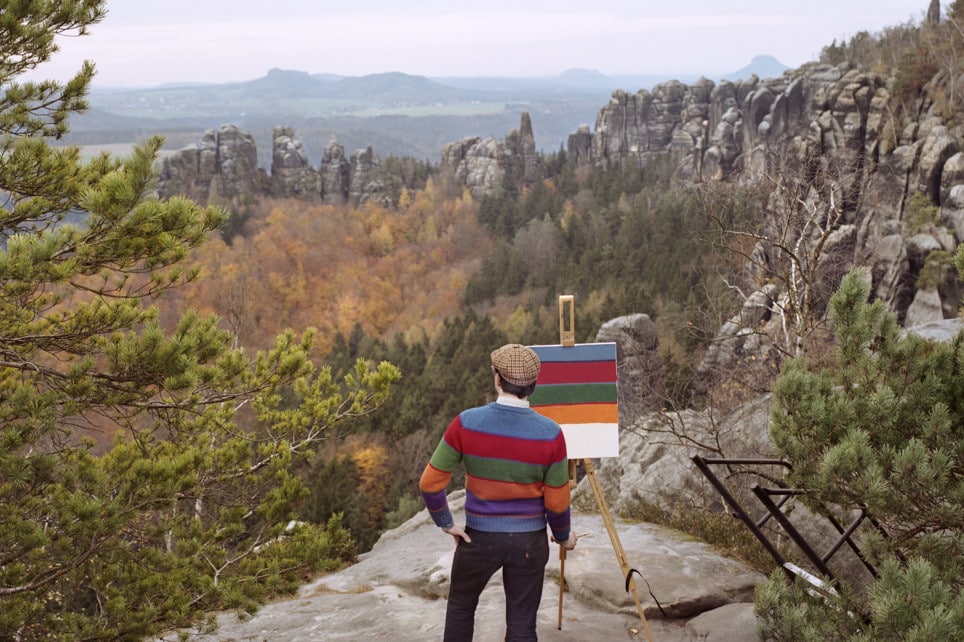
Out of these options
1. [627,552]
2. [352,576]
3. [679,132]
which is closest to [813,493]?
[627,552]

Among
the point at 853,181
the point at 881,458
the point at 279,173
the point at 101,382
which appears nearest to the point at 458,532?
the point at 881,458

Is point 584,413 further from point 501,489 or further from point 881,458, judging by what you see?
point 881,458

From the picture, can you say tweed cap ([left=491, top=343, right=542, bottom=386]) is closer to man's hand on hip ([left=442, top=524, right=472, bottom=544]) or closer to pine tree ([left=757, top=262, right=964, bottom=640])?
man's hand on hip ([left=442, top=524, right=472, bottom=544])

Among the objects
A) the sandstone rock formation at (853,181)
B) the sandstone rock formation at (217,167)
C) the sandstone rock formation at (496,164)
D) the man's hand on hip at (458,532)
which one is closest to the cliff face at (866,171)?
the sandstone rock formation at (853,181)

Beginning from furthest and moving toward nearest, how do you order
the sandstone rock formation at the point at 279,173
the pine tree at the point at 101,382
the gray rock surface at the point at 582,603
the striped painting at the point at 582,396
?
the sandstone rock formation at the point at 279,173 < the gray rock surface at the point at 582,603 < the striped painting at the point at 582,396 < the pine tree at the point at 101,382

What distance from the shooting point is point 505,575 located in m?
4.43

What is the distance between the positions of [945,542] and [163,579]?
5.44 meters

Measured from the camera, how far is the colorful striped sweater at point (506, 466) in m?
4.23

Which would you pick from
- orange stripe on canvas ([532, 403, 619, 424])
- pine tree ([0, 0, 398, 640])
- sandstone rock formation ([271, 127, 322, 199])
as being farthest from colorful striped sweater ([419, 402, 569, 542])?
sandstone rock formation ([271, 127, 322, 199])

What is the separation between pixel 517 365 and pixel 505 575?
1207 mm

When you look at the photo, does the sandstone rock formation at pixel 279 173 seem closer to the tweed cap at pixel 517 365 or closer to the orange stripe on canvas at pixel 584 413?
the orange stripe on canvas at pixel 584 413

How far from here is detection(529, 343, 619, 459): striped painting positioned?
232 inches

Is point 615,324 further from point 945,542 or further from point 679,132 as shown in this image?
point 679,132

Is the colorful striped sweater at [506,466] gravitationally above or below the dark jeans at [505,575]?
above
